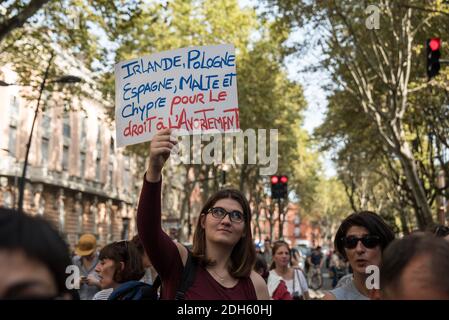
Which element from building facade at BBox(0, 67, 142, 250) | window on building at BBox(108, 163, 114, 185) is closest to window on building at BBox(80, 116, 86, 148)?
building facade at BBox(0, 67, 142, 250)

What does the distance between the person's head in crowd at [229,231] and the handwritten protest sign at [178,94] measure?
62 centimetres

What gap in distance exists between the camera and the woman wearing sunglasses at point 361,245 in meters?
3.14

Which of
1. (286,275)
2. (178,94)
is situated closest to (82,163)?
(286,275)

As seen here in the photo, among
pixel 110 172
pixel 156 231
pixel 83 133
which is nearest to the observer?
pixel 156 231

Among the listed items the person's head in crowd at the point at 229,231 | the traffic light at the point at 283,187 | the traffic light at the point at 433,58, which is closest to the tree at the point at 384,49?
the traffic light at the point at 283,187

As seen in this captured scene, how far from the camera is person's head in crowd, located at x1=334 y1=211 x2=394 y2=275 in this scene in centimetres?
320

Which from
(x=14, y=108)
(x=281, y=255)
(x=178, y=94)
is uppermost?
(x=14, y=108)

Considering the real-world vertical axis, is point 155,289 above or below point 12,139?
below

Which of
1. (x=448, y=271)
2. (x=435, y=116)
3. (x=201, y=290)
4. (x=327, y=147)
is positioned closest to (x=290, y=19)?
(x=435, y=116)

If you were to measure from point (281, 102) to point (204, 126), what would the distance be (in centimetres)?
2903

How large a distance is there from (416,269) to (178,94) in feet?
8.47

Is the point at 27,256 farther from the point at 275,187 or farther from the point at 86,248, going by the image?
the point at 275,187

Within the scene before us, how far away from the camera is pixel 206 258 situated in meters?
3.12

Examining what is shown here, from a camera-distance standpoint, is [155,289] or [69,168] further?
[69,168]
